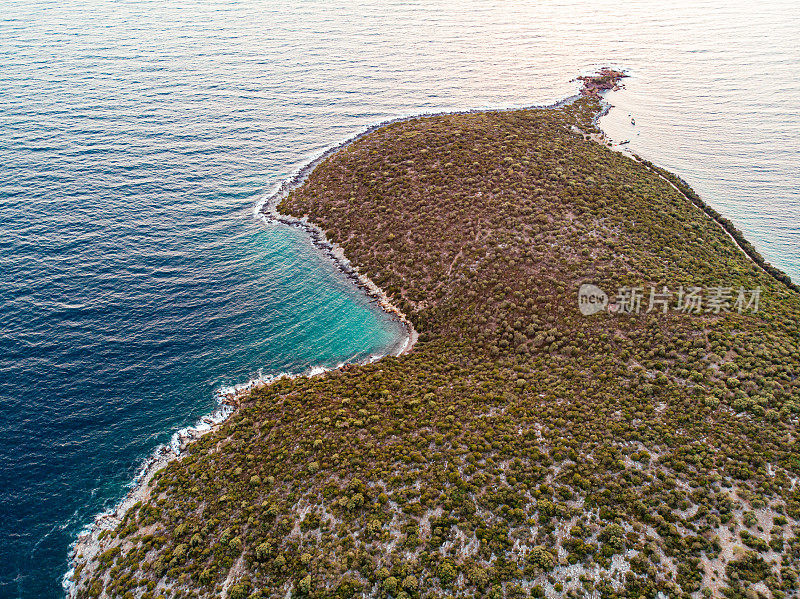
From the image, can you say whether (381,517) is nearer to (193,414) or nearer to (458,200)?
(193,414)

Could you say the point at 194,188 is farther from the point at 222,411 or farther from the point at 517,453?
the point at 517,453

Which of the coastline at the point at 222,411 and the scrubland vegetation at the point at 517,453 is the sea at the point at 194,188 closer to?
the coastline at the point at 222,411

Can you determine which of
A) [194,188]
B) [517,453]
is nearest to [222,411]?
[517,453]

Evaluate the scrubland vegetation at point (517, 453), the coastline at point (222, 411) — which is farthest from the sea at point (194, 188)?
the scrubland vegetation at point (517, 453)

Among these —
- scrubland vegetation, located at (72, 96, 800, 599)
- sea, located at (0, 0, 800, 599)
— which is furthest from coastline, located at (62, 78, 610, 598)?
scrubland vegetation, located at (72, 96, 800, 599)

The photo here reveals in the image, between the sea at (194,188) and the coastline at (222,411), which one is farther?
the sea at (194,188)

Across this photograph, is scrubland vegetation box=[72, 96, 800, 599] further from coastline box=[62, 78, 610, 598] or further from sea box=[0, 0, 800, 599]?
sea box=[0, 0, 800, 599]
